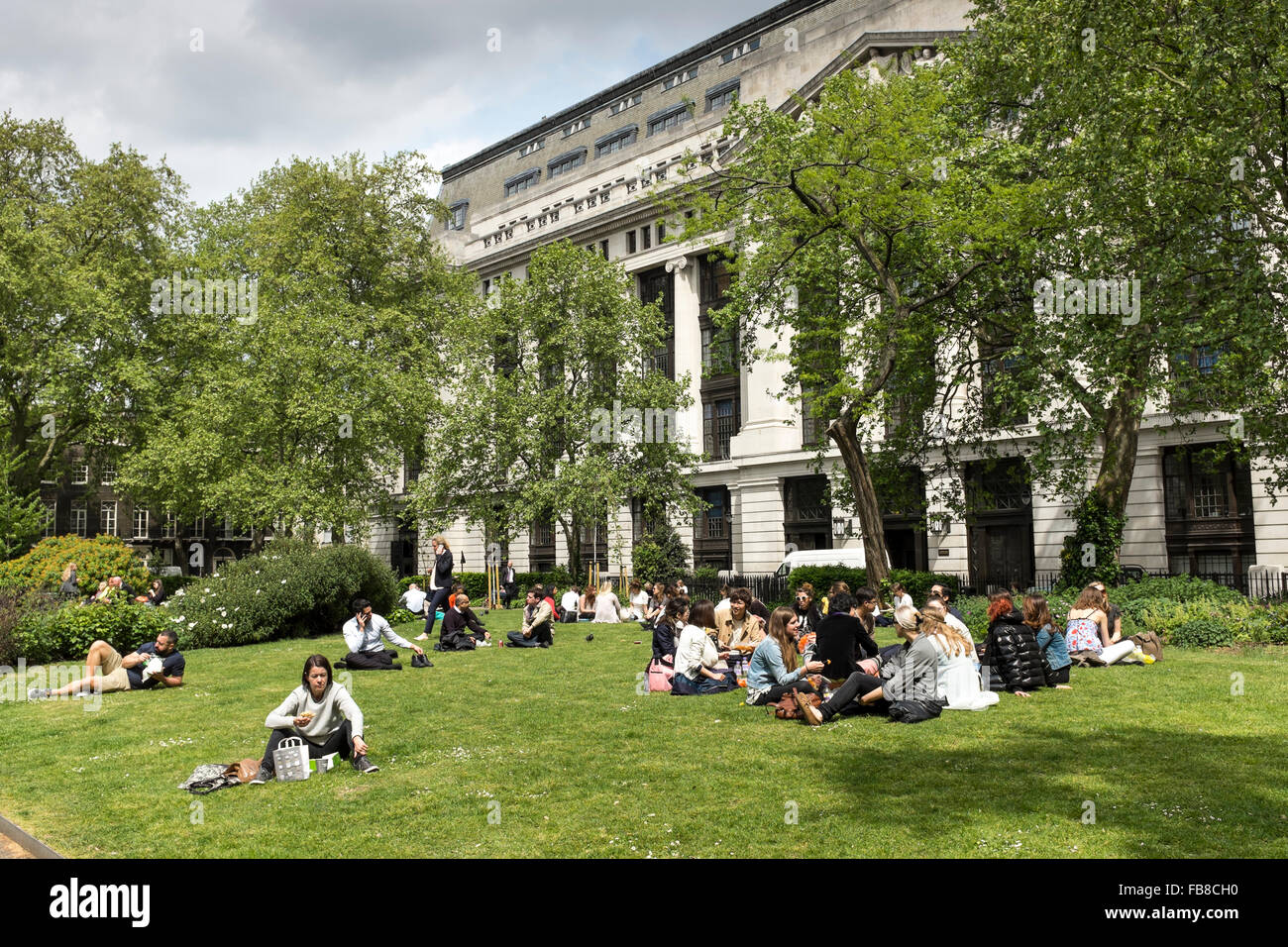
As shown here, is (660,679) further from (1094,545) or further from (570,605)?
(1094,545)

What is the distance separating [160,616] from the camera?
19906 millimetres

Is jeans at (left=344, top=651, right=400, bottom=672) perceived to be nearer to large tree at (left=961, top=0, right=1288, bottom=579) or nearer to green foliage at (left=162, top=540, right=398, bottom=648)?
green foliage at (left=162, top=540, right=398, bottom=648)

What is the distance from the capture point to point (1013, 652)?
494 inches

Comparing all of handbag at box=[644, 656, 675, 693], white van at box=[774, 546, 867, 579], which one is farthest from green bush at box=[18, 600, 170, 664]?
white van at box=[774, 546, 867, 579]

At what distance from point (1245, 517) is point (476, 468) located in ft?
88.0

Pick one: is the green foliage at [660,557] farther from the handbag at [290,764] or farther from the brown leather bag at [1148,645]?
the handbag at [290,764]

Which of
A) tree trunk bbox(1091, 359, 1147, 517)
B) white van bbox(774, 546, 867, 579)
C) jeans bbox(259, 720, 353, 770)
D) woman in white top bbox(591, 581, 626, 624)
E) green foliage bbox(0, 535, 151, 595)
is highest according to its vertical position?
tree trunk bbox(1091, 359, 1147, 517)

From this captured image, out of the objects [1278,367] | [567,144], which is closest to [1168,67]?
[1278,367]

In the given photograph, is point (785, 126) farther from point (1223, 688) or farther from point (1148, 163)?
point (1223, 688)

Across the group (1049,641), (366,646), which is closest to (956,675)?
(1049,641)

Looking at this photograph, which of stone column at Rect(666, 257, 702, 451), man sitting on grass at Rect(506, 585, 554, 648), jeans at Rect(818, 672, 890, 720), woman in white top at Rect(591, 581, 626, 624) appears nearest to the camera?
jeans at Rect(818, 672, 890, 720)

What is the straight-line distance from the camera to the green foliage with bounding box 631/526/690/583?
4150 cm

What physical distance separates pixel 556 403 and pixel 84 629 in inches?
803
